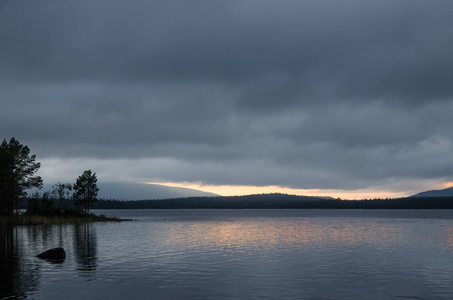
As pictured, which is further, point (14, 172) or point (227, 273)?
point (14, 172)

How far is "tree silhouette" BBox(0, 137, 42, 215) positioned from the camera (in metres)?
110

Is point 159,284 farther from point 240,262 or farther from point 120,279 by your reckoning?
point 240,262

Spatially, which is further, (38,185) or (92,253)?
A: (38,185)

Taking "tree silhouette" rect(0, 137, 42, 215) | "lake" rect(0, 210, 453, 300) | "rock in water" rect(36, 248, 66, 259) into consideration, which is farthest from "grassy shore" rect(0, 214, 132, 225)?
"rock in water" rect(36, 248, 66, 259)

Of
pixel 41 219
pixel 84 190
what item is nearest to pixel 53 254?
pixel 41 219

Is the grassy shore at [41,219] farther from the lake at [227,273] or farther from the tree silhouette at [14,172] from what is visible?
the lake at [227,273]

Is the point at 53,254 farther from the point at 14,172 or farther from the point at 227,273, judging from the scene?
the point at 14,172

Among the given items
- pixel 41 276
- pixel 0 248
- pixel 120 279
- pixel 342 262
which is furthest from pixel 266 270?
pixel 0 248

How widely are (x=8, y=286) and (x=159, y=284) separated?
11826 millimetres

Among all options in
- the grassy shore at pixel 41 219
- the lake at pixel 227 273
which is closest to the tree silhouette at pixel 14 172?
the grassy shore at pixel 41 219

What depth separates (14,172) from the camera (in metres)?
119

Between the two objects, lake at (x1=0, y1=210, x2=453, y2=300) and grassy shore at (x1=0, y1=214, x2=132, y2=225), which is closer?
lake at (x1=0, y1=210, x2=453, y2=300)

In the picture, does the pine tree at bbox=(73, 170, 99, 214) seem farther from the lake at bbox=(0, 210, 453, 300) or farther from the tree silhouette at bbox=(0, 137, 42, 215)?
the lake at bbox=(0, 210, 453, 300)

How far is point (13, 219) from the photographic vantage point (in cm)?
11144
